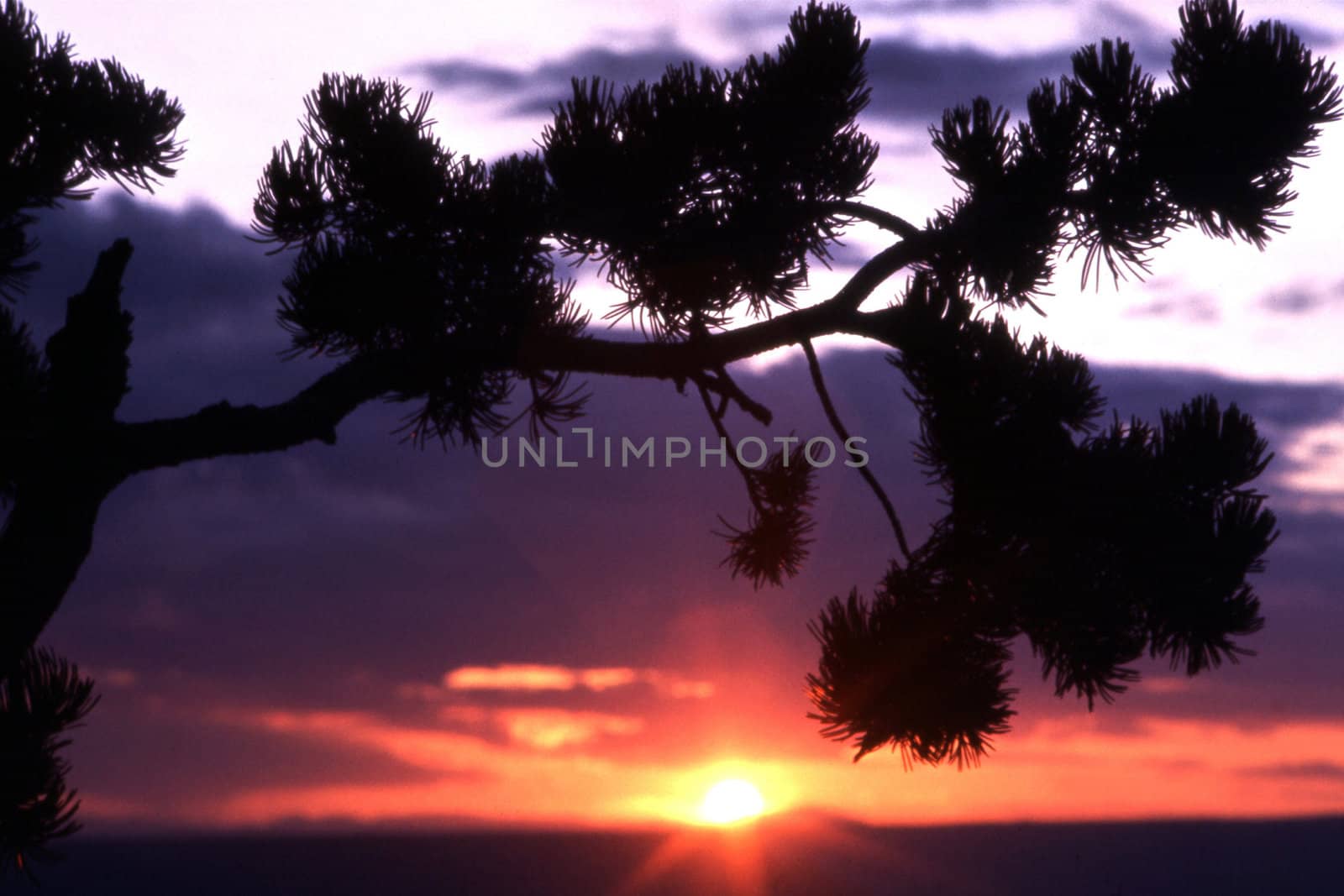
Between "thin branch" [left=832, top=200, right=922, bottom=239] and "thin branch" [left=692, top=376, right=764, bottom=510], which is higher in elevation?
"thin branch" [left=832, top=200, right=922, bottom=239]

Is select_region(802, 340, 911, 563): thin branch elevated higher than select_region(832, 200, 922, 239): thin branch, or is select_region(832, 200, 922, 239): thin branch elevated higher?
select_region(832, 200, 922, 239): thin branch

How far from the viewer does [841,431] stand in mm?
3543

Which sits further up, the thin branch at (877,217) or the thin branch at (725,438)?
the thin branch at (877,217)

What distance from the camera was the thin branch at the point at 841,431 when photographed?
335 cm

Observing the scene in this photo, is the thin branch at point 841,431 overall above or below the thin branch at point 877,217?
below

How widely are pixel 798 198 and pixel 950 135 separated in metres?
0.54

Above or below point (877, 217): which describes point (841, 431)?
below

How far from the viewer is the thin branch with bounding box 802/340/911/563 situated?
335 cm

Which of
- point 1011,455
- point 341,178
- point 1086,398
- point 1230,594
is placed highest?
point 341,178

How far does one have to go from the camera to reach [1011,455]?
8.96ft

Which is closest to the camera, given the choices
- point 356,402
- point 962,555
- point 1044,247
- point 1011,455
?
point 1011,455

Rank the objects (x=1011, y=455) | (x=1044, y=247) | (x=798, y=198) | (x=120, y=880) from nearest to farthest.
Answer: (x=1011, y=455)
(x=1044, y=247)
(x=798, y=198)
(x=120, y=880)

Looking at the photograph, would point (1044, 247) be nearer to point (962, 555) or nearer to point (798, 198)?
point (798, 198)

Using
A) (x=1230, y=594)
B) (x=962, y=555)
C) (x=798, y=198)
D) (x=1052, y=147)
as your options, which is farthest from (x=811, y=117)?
(x=1230, y=594)
